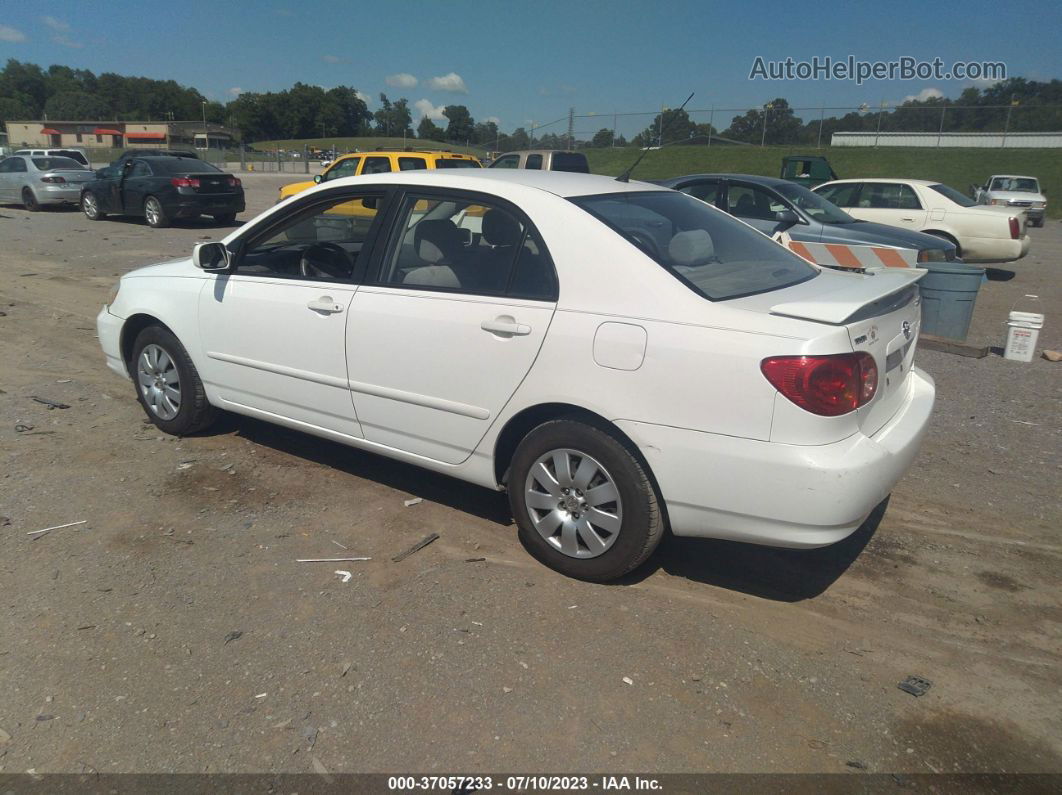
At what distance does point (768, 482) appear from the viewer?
300 cm

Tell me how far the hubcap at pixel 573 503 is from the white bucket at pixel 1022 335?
608 centimetres

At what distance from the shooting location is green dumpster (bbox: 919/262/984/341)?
787cm

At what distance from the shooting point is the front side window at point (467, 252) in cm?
358

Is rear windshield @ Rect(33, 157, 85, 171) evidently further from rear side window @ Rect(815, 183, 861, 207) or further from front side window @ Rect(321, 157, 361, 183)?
rear side window @ Rect(815, 183, 861, 207)

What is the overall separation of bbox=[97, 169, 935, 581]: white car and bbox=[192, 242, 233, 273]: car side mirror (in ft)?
0.04

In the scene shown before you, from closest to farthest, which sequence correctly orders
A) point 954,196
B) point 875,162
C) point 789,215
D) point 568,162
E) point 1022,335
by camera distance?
point 1022,335 < point 789,215 < point 954,196 < point 568,162 < point 875,162

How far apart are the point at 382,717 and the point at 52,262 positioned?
12.9 metres

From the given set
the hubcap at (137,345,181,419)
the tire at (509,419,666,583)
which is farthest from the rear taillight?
the hubcap at (137,345,181,419)

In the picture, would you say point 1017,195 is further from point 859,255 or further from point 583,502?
point 583,502

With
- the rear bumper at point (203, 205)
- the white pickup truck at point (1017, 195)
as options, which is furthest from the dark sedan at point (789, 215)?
the white pickup truck at point (1017, 195)

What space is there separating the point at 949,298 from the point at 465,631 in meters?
6.80

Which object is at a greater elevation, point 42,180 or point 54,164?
point 54,164

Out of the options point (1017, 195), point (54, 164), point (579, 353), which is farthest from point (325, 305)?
point (1017, 195)

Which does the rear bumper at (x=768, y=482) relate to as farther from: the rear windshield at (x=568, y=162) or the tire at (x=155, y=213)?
the tire at (x=155, y=213)
